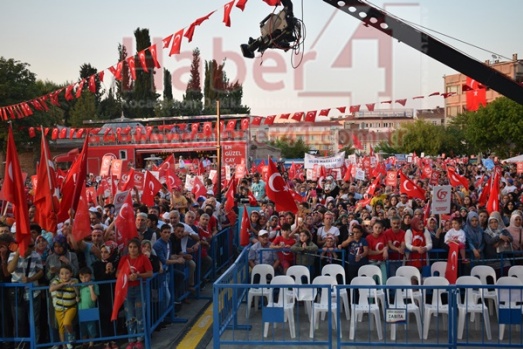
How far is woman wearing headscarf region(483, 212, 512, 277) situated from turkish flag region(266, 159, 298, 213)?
352 centimetres

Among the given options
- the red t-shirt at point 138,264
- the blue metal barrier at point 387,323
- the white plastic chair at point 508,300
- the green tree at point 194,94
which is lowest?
the blue metal barrier at point 387,323

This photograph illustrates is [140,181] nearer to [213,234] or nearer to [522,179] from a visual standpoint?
[213,234]

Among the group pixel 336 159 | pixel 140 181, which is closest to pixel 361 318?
pixel 140 181

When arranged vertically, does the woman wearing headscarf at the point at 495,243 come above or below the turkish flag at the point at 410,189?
below

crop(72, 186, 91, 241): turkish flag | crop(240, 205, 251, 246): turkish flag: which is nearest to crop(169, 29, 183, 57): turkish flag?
crop(240, 205, 251, 246): turkish flag

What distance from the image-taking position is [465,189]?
19.8 metres

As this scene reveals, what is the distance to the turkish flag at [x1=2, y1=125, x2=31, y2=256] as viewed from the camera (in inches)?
310

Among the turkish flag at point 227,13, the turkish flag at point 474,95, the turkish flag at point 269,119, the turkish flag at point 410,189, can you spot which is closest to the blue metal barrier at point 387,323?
the turkish flag at point 227,13

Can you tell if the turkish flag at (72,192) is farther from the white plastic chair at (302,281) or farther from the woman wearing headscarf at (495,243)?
the woman wearing headscarf at (495,243)

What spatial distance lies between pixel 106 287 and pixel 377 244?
4115 mm

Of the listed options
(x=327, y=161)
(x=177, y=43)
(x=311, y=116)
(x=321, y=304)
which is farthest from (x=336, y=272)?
(x=311, y=116)

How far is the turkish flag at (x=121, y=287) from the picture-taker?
7723 mm

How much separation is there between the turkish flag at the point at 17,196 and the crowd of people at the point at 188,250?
0.85 ft

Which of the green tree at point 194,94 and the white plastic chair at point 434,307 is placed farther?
the green tree at point 194,94
